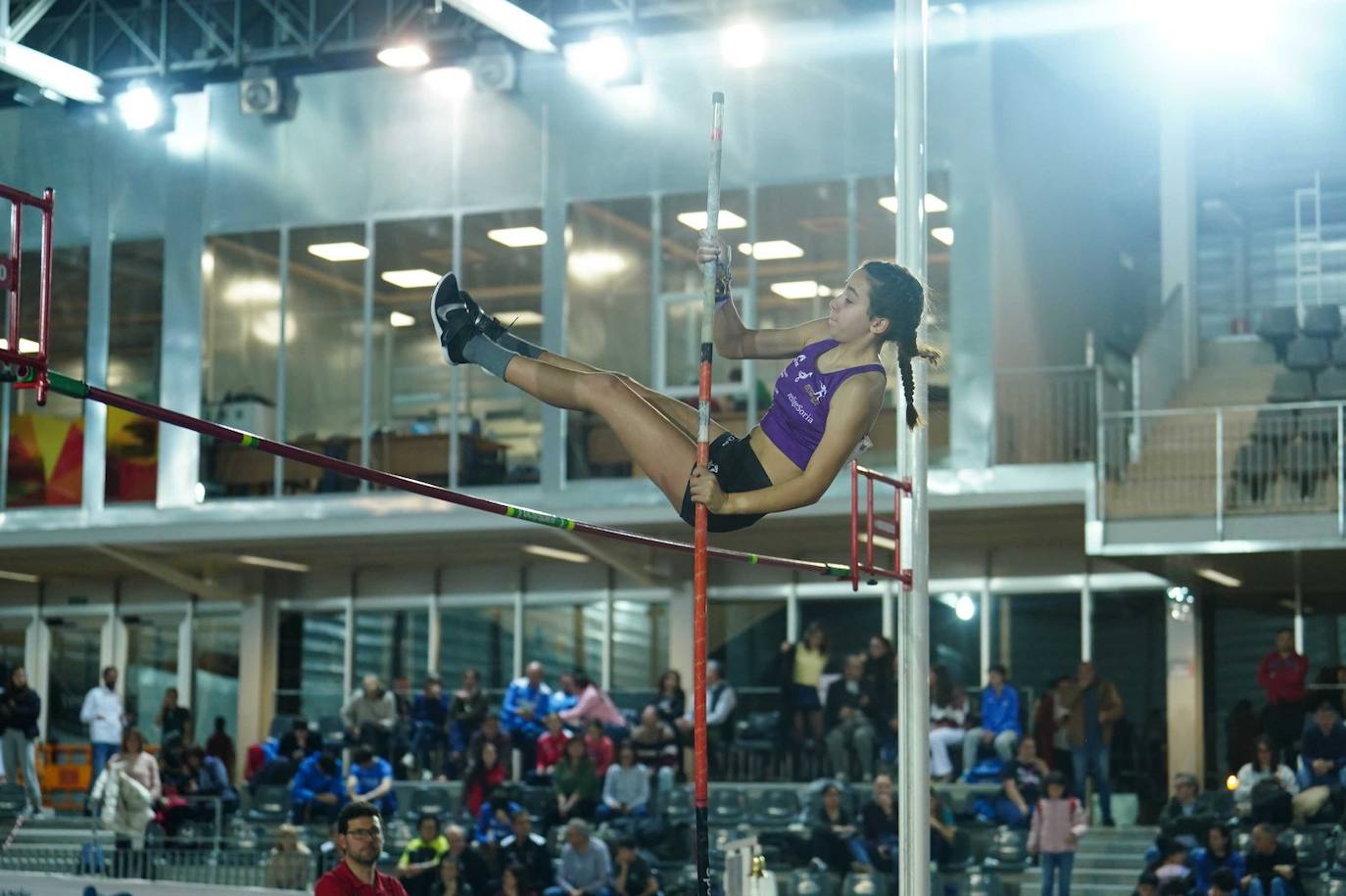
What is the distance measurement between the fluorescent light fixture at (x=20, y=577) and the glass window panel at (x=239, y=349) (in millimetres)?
3932

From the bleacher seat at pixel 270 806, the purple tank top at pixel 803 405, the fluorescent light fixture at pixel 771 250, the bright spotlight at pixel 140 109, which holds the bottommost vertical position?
the bleacher seat at pixel 270 806

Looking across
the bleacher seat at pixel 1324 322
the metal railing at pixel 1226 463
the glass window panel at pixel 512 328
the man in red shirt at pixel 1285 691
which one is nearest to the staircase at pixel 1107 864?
the man in red shirt at pixel 1285 691

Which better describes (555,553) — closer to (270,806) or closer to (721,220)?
(721,220)

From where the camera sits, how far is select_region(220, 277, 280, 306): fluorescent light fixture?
62.5 feet

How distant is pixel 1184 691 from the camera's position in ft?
55.4

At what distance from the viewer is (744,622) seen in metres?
18.6

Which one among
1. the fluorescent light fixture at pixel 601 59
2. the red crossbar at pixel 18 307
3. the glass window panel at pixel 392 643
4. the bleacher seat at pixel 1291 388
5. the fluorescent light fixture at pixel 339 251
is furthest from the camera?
the glass window panel at pixel 392 643

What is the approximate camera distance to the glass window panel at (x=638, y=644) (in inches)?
742

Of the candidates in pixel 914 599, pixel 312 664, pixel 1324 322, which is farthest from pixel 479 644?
pixel 914 599

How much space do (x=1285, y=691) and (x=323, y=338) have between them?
9.56m

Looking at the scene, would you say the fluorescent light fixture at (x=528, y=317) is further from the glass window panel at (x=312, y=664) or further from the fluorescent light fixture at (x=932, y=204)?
the glass window panel at (x=312, y=664)

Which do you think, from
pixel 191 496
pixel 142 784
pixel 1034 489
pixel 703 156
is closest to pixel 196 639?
pixel 191 496

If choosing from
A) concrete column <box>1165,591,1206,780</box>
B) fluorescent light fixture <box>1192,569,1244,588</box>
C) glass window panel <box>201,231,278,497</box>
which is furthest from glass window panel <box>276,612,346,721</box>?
fluorescent light fixture <box>1192,569,1244,588</box>

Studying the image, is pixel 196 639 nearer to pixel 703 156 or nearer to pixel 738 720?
pixel 738 720
